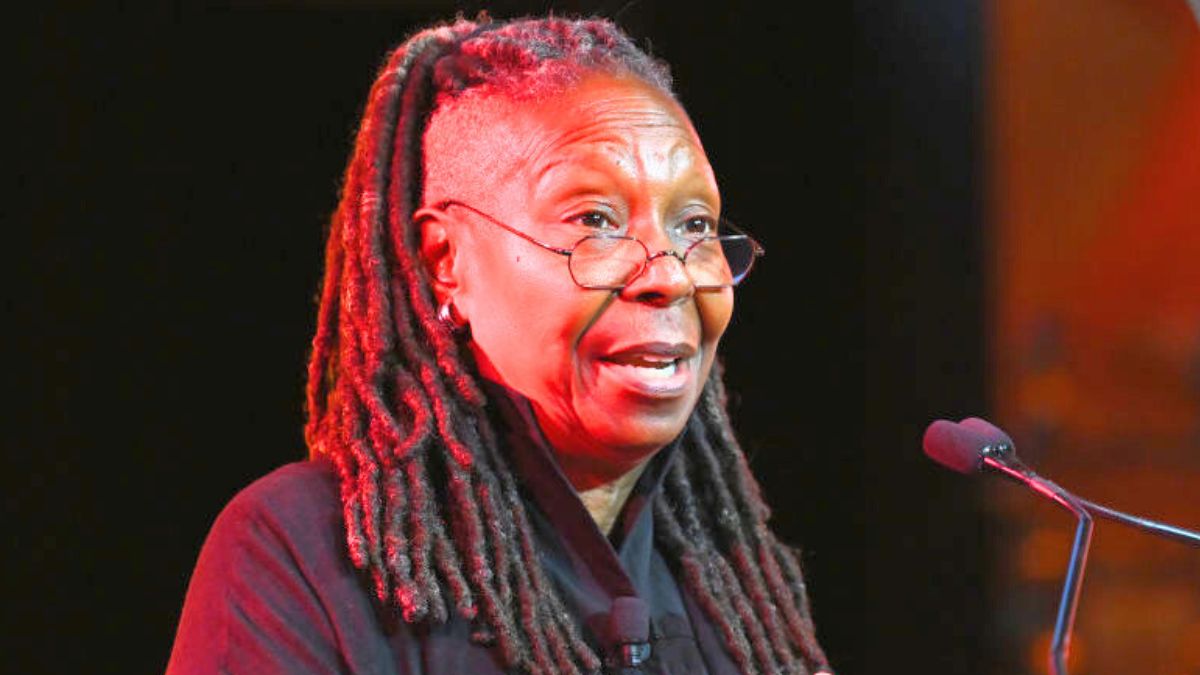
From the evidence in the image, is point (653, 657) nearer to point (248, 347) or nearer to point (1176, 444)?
point (248, 347)

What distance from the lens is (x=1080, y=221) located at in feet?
12.9

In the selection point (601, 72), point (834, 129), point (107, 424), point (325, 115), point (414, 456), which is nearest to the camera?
point (414, 456)

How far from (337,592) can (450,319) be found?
41cm

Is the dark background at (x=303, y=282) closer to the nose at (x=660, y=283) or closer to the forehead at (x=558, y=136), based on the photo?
the forehead at (x=558, y=136)

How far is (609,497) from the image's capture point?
2000 millimetres

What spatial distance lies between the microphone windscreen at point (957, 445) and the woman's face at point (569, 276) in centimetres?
34

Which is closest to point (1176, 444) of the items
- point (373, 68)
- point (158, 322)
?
point (373, 68)

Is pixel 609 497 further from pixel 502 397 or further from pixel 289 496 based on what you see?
pixel 289 496

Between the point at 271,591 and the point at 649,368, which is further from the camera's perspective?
the point at 649,368

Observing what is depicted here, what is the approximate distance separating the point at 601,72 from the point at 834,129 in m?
1.54

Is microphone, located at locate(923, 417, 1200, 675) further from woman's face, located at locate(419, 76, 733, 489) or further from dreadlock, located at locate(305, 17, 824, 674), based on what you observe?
dreadlock, located at locate(305, 17, 824, 674)

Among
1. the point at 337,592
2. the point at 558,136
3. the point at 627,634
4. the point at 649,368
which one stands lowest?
the point at 627,634

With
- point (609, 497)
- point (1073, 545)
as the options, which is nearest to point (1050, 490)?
point (1073, 545)

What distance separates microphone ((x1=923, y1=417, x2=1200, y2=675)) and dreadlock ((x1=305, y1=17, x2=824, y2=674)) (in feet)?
1.63
